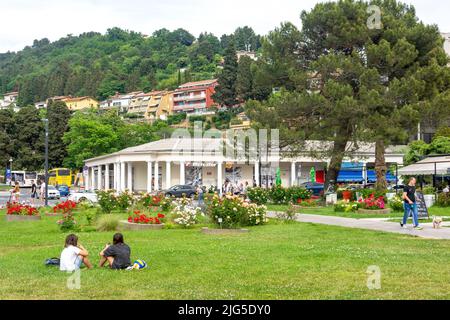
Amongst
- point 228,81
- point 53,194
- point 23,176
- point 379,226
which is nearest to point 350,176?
point 53,194

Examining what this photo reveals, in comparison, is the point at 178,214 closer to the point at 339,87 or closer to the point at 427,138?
the point at 339,87

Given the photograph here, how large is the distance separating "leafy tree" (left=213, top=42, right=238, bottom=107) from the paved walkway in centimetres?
9407

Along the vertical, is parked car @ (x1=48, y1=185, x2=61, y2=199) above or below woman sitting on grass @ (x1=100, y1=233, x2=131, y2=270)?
above

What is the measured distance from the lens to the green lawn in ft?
31.7

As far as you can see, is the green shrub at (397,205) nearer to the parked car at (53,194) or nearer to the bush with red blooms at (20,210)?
the bush with red blooms at (20,210)

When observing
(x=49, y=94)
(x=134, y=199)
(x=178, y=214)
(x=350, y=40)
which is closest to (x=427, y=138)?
(x=350, y=40)

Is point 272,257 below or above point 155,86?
below

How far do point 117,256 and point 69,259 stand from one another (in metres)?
Answer: 0.87

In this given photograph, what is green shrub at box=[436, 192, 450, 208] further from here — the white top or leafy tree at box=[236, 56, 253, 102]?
leafy tree at box=[236, 56, 253, 102]

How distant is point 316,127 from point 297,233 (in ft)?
72.5

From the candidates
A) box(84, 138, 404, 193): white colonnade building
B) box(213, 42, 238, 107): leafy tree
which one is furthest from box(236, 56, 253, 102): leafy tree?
box(84, 138, 404, 193): white colonnade building

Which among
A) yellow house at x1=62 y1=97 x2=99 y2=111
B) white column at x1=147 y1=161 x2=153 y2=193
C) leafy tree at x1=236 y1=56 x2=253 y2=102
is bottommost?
white column at x1=147 y1=161 x2=153 y2=193
